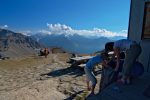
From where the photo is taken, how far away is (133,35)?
31.6 feet

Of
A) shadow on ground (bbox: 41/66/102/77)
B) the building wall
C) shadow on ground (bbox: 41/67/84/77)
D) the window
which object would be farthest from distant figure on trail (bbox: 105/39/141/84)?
shadow on ground (bbox: 41/67/84/77)

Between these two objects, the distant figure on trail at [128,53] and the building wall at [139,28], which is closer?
the distant figure on trail at [128,53]

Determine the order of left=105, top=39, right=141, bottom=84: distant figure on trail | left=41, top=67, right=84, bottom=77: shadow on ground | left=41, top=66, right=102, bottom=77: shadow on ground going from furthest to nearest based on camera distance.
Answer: left=41, top=67, right=84, bottom=77: shadow on ground, left=41, top=66, right=102, bottom=77: shadow on ground, left=105, top=39, right=141, bottom=84: distant figure on trail

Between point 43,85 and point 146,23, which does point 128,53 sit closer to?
point 146,23

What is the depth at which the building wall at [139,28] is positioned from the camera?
29.3 ft

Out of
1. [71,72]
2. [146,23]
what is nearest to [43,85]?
[71,72]

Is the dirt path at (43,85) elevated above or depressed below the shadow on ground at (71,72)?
below

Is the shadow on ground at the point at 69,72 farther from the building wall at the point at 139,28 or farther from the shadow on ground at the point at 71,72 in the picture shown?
the building wall at the point at 139,28

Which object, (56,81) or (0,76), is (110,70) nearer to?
(56,81)

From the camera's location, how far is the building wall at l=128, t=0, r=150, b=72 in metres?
8.95

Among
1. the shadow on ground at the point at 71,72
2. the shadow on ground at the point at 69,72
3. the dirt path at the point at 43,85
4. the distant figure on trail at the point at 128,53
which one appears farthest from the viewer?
the shadow on ground at the point at 69,72

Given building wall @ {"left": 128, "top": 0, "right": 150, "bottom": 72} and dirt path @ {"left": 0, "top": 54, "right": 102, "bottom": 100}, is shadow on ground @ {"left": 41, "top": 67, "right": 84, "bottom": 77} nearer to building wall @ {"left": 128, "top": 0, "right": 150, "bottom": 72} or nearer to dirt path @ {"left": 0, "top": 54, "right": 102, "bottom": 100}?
dirt path @ {"left": 0, "top": 54, "right": 102, "bottom": 100}

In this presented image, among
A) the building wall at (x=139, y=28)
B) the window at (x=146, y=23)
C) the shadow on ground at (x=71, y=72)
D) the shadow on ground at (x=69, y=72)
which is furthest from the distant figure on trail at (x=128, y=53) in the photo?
the shadow on ground at (x=69, y=72)

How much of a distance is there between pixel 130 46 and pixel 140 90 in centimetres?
130
